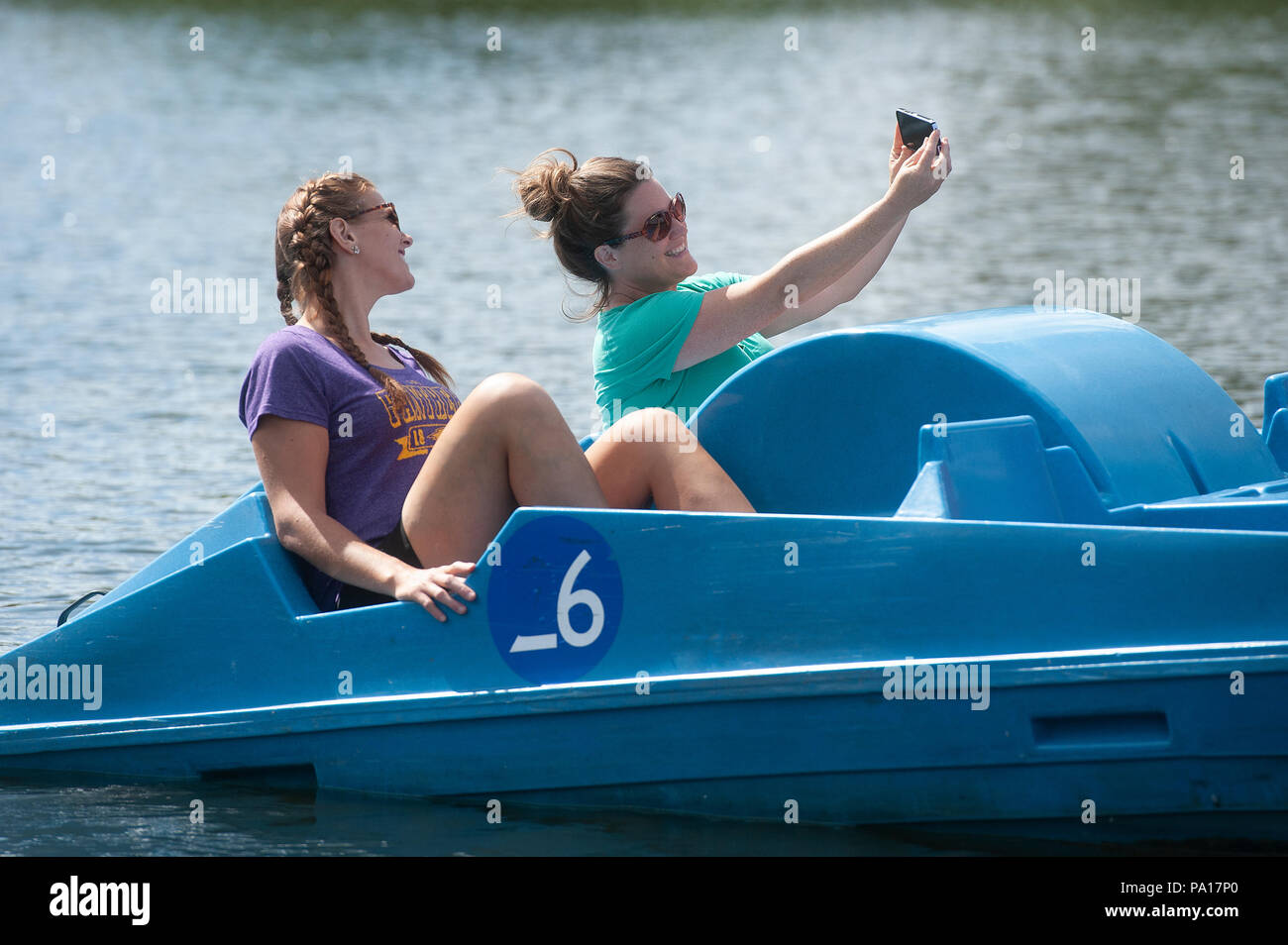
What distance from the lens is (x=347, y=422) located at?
4.05 metres

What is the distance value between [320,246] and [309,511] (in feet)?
2.04

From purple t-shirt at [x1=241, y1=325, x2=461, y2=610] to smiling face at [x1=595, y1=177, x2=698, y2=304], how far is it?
544 millimetres

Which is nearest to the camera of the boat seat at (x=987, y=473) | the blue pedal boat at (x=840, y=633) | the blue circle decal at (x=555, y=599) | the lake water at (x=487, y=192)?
the blue pedal boat at (x=840, y=633)

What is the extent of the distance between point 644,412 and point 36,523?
3841 mm

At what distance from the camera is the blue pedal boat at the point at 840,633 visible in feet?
11.2

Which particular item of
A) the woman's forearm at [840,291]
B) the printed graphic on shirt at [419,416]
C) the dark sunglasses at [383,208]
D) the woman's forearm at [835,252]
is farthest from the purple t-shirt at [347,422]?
the woman's forearm at [840,291]

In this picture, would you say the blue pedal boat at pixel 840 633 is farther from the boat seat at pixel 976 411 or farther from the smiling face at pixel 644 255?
the smiling face at pixel 644 255

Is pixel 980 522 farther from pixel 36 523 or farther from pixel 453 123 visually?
pixel 453 123

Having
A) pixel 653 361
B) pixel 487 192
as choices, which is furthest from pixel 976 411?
pixel 487 192

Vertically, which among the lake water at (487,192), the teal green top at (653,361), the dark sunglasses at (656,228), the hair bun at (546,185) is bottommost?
the teal green top at (653,361)

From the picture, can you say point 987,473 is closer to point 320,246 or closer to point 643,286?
point 643,286

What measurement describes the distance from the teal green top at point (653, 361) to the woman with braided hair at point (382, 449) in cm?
37

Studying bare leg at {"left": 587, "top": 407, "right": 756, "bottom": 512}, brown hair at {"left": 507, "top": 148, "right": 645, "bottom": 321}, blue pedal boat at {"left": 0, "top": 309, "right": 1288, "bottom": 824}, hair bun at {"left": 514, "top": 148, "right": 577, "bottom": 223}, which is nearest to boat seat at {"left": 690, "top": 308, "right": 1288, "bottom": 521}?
blue pedal boat at {"left": 0, "top": 309, "right": 1288, "bottom": 824}

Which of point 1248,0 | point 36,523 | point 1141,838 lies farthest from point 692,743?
point 1248,0
